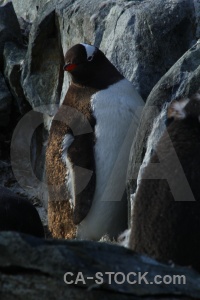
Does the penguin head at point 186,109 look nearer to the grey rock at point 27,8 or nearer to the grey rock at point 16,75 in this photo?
the grey rock at point 16,75

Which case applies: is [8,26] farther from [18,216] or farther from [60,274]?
[60,274]

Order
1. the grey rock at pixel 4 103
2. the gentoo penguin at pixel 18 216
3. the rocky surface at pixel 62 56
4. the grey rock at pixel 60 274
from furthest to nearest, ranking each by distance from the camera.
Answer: the grey rock at pixel 4 103 < the gentoo penguin at pixel 18 216 < the rocky surface at pixel 62 56 < the grey rock at pixel 60 274

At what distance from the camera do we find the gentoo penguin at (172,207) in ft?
13.4

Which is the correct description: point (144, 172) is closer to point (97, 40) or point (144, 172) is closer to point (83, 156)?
point (83, 156)

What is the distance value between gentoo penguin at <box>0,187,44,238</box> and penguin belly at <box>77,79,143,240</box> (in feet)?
1.33

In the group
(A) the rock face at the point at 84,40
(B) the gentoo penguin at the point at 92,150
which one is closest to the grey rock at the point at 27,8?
(A) the rock face at the point at 84,40

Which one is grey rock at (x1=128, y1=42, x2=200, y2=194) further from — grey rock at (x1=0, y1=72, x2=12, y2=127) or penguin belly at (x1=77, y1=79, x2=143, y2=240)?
grey rock at (x1=0, y1=72, x2=12, y2=127)

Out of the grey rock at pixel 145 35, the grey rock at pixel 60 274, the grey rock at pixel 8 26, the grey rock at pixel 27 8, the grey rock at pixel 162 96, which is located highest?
the grey rock at pixel 60 274

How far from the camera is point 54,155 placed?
6.67 m

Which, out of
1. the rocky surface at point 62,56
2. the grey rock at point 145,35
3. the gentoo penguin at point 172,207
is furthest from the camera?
the grey rock at point 145,35

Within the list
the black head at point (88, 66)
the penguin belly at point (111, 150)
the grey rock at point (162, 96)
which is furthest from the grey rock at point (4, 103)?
the grey rock at point (162, 96)

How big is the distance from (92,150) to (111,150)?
131 mm

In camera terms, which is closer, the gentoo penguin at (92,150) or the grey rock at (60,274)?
the grey rock at (60,274)

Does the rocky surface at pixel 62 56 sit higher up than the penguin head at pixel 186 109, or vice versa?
the penguin head at pixel 186 109
